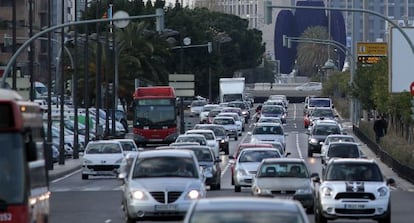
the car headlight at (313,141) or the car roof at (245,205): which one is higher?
the car roof at (245,205)

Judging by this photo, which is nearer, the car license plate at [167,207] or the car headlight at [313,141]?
the car license plate at [167,207]

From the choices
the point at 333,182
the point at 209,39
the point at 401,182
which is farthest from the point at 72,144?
the point at 209,39

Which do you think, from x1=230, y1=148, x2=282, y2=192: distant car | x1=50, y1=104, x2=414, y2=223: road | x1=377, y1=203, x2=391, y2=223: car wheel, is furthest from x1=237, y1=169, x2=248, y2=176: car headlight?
x1=377, y1=203, x2=391, y2=223: car wheel

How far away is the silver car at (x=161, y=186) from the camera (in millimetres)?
27734

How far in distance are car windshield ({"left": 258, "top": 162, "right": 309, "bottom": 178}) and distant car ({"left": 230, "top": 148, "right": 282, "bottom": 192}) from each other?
7.20 metres

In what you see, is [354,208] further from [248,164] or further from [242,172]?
[248,164]

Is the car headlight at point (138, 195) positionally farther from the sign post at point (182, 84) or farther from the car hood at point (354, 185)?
the sign post at point (182, 84)

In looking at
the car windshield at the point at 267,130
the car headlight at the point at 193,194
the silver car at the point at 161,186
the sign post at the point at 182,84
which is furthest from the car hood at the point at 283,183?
the sign post at the point at 182,84

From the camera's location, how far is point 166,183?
1105 inches

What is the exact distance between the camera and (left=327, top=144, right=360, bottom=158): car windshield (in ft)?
165

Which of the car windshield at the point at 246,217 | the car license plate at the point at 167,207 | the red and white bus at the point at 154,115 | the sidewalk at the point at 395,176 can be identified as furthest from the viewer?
the red and white bus at the point at 154,115

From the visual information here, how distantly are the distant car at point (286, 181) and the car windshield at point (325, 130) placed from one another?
33.1m

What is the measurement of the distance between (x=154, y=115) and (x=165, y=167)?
156 feet

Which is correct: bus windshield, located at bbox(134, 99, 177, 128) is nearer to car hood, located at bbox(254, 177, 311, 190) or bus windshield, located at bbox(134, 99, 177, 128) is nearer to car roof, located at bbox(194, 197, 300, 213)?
car hood, located at bbox(254, 177, 311, 190)
